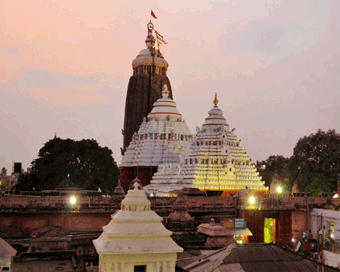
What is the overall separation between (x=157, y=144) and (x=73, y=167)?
10.5m

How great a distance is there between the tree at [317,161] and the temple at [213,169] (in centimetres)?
710

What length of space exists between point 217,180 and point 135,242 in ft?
124

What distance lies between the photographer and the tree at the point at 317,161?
59.8 m

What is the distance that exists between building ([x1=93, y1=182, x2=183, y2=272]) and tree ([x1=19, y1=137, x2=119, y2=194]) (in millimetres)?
46526

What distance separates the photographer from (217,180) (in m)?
54.1

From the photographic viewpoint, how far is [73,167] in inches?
2613

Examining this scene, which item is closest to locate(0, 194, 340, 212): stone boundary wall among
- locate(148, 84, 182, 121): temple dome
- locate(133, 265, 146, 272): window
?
locate(133, 265, 146, 272): window

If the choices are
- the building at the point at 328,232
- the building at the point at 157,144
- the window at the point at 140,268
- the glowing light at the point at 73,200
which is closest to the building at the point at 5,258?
the window at the point at 140,268

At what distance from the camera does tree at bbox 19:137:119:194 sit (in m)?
65.2

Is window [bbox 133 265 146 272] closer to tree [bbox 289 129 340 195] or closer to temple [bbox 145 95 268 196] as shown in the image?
temple [bbox 145 95 268 196]

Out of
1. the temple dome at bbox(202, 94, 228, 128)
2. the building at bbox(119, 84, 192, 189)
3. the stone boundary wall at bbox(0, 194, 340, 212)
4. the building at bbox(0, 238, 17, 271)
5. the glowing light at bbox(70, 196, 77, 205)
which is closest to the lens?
the building at bbox(0, 238, 17, 271)

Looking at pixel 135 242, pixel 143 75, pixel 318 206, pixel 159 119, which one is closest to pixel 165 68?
pixel 143 75

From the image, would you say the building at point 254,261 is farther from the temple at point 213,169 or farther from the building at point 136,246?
the temple at point 213,169

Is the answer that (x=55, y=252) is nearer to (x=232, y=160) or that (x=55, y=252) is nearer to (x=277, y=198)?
(x=277, y=198)
